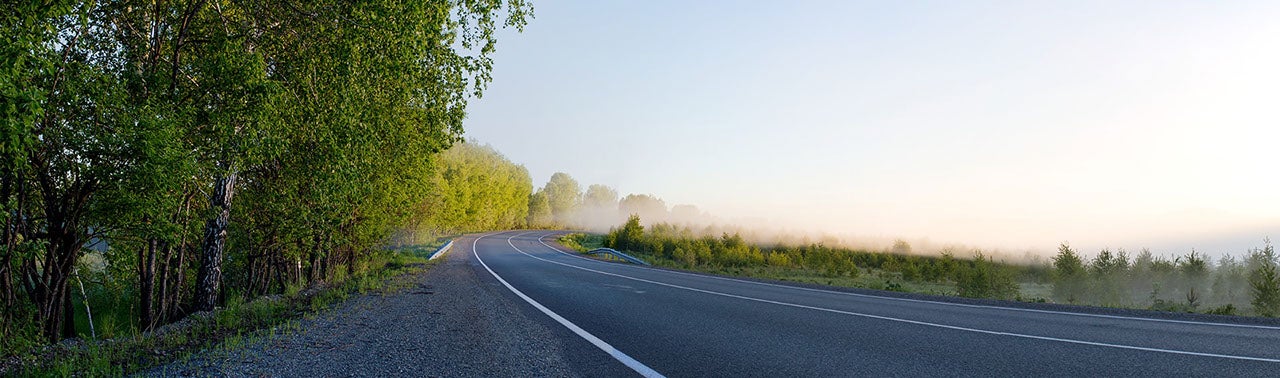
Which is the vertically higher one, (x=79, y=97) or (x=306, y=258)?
(x=79, y=97)

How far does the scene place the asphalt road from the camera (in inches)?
217

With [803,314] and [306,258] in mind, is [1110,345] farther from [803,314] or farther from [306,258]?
[306,258]

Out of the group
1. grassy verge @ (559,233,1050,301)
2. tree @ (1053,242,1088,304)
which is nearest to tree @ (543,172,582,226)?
grassy verge @ (559,233,1050,301)

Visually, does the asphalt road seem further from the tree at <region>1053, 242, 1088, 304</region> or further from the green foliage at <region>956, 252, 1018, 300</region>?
the tree at <region>1053, 242, 1088, 304</region>

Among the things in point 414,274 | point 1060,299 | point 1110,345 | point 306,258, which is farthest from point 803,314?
point 1060,299

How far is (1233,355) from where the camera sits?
6.34m

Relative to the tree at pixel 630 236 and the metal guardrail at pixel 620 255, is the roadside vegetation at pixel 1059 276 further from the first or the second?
the tree at pixel 630 236

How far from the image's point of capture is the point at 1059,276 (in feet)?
78.3

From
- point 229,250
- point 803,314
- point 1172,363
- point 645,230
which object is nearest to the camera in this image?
point 1172,363

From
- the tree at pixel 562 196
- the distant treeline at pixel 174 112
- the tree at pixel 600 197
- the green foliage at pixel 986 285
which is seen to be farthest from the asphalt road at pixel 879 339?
the tree at pixel 600 197

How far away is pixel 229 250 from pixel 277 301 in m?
3.87

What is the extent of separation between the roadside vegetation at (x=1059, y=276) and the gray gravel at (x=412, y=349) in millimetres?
13227

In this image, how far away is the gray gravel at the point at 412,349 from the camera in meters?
5.20

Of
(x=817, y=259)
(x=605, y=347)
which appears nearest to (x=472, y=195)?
(x=817, y=259)
